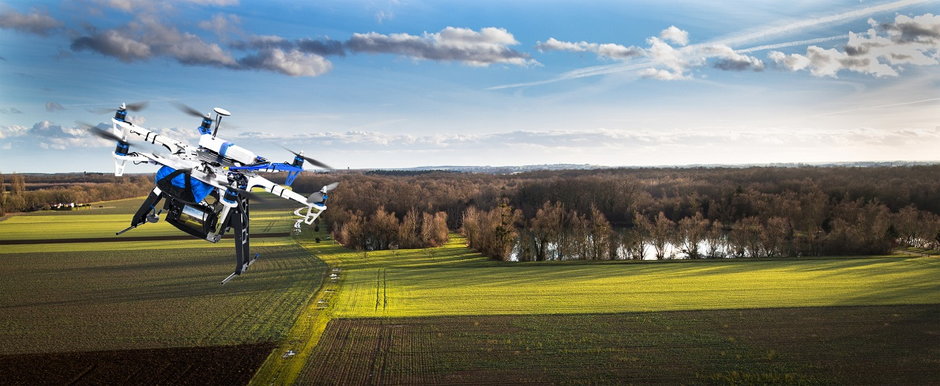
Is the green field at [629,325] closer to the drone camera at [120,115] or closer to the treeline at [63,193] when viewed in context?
the treeline at [63,193]

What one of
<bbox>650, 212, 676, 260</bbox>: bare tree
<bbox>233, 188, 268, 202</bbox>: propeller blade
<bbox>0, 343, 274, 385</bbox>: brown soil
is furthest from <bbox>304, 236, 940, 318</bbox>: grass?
<bbox>233, 188, 268, 202</bbox>: propeller blade

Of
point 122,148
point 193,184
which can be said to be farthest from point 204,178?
point 122,148

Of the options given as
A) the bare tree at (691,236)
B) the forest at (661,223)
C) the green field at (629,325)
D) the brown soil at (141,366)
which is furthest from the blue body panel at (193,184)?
the bare tree at (691,236)

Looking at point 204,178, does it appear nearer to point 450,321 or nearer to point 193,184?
point 193,184

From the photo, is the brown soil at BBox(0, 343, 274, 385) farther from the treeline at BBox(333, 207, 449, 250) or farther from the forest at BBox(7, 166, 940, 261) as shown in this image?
the treeline at BBox(333, 207, 449, 250)

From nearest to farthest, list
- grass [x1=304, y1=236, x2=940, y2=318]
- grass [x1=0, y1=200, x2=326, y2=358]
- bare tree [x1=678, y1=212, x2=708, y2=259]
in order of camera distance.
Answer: grass [x1=0, y1=200, x2=326, y2=358] < grass [x1=304, y1=236, x2=940, y2=318] < bare tree [x1=678, y1=212, x2=708, y2=259]
